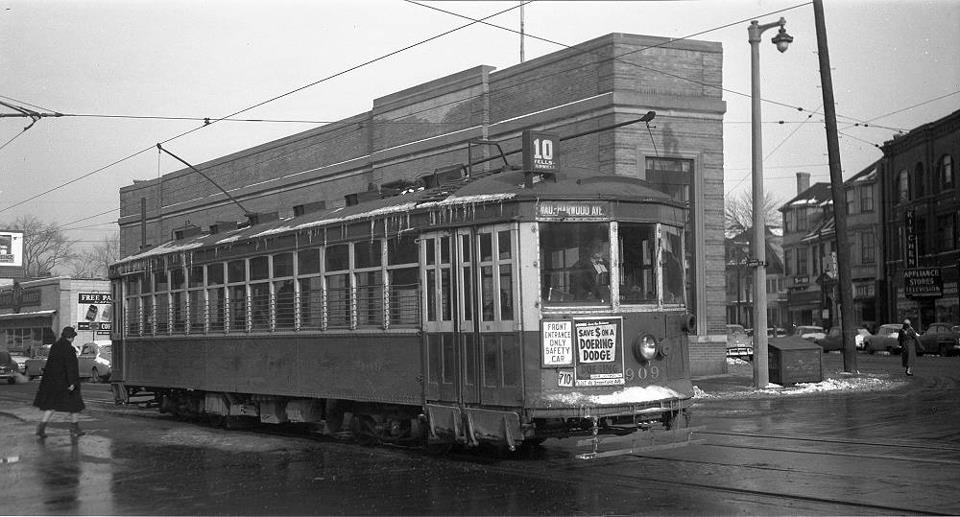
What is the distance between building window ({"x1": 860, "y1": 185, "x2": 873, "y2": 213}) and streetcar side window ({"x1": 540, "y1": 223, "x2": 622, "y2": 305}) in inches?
2218

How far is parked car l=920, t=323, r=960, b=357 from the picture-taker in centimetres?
4484

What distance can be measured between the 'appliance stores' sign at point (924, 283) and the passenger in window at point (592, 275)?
46.9 metres

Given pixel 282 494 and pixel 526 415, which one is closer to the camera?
pixel 282 494

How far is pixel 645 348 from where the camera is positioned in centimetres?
1073

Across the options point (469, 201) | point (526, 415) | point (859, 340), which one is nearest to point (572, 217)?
point (469, 201)

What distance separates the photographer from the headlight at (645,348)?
1071cm

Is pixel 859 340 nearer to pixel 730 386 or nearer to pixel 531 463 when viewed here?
pixel 730 386

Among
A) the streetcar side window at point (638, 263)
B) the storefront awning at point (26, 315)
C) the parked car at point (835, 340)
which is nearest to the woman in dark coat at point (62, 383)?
the streetcar side window at point (638, 263)

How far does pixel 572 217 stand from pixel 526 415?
205 cm

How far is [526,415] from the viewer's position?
10375 mm

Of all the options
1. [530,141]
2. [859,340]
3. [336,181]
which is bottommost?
[859,340]

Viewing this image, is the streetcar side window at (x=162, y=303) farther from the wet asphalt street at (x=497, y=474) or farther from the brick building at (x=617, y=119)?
the brick building at (x=617, y=119)

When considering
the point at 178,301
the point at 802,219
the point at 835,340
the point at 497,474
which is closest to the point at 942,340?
the point at 835,340

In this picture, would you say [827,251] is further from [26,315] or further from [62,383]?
[62,383]
